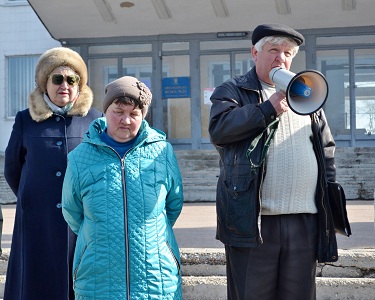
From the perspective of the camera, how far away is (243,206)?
307 centimetres

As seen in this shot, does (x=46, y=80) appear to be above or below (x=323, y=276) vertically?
above

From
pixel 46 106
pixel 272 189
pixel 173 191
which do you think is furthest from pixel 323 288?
pixel 46 106

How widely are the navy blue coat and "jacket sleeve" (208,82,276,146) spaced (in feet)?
3.50

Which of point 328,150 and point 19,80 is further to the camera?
point 19,80

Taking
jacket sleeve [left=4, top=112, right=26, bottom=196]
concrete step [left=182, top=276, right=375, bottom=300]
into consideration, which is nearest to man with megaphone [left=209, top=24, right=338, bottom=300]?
jacket sleeve [left=4, top=112, right=26, bottom=196]

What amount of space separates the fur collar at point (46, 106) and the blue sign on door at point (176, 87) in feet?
41.0

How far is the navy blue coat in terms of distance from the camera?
3.82 m

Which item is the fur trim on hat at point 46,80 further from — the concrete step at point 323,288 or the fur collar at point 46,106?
the concrete step at point 323,288

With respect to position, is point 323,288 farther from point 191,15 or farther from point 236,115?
point 191,15

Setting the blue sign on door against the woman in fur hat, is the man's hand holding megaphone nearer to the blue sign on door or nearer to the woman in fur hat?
the woman in fur hat

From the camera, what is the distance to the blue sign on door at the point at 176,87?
1644 cm

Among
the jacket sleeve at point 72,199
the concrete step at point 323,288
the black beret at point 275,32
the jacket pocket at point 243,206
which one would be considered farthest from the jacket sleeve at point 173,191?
the concrete step at point 323,288

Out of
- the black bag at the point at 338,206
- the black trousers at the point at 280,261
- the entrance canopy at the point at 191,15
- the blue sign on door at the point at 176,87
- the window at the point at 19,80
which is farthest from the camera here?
the window at the point at 19,80

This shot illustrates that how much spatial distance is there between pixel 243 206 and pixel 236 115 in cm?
44
